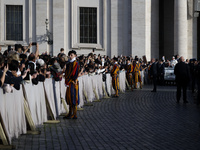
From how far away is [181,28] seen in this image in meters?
36.5

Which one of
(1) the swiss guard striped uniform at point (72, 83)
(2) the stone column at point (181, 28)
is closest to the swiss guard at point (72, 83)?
(1) the swiss guard striped uniform at point (72, 83)

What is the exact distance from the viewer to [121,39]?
35312 millimetres

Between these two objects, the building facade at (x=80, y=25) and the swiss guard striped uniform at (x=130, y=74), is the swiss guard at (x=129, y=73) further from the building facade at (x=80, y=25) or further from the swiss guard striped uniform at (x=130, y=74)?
the building facade at (x=80, y=25)

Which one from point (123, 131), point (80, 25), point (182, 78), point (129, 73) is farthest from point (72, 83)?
point (80, 25)

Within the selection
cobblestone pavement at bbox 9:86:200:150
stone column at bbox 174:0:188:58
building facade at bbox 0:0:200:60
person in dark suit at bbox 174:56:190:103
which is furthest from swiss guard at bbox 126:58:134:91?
stone column at bbox 174:0:188:58

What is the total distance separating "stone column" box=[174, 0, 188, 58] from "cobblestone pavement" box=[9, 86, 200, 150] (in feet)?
72.7

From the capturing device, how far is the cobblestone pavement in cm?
855

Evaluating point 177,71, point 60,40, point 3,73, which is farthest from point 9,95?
point 60,40

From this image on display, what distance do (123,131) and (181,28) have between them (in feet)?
90.9

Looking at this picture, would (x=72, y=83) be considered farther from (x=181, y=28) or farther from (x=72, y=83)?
(x=181, y=28)

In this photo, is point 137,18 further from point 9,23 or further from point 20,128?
point 20,128

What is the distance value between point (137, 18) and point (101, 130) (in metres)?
25.7

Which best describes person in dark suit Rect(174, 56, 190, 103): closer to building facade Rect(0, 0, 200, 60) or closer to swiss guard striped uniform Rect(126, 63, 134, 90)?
swiss guard striped uniform Rect(126, 63, 134, 90)

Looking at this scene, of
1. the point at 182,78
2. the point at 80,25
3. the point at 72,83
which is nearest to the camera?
the point at 72,83
